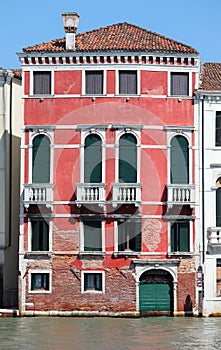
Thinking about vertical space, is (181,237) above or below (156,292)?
above

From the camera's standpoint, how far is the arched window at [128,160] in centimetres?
3222

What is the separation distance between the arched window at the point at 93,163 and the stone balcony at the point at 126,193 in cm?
85

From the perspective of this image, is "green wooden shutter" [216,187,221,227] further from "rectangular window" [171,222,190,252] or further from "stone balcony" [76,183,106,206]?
"stone balcony" [76,183,106,206]

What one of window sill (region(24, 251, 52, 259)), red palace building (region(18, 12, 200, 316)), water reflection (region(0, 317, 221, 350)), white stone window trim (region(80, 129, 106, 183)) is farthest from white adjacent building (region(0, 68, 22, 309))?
white stone window trim (region(80, 129, 106, 183))

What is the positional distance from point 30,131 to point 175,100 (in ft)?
18.2

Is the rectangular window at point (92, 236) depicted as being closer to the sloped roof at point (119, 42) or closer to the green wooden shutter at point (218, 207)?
the green wooden shutter at point (218, 207)

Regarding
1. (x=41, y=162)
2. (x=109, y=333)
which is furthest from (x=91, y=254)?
(x=109, y=333)

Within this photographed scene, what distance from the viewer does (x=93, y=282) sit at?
1267 inches

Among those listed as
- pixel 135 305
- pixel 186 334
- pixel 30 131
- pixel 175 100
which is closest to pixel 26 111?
pixel 30 131

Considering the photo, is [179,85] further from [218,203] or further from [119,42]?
[218,203]

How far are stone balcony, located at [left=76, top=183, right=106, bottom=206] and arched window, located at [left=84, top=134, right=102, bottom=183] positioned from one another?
450mm

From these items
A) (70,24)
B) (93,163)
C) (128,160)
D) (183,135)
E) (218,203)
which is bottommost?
(218,203)

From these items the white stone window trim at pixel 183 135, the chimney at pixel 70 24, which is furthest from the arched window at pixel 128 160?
the chimney at pixel 70 24

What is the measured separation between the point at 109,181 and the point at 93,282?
12.4 feet
